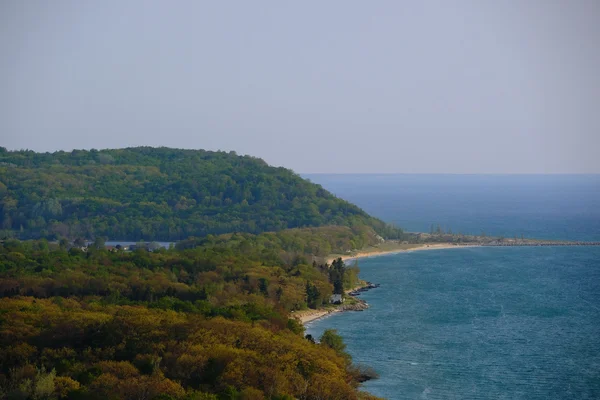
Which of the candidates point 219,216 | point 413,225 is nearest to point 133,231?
point 219,216

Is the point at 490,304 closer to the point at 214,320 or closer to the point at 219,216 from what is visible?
the point at 214,320

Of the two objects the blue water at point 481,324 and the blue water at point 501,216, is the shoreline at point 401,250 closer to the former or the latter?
the blue water at point 481,324

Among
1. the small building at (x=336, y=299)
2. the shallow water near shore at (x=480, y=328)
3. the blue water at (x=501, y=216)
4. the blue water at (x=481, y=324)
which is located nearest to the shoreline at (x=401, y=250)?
the blue water at (x=481, y=324)

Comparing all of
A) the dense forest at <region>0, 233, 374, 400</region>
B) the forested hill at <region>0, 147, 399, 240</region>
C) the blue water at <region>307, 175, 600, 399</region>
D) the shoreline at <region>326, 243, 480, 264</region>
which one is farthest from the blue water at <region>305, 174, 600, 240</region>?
the dense forest at <region>0, 233, 374, 400</region>

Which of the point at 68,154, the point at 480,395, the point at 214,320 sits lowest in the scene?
the point at 480,395

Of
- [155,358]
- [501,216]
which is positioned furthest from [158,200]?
[155,358]
